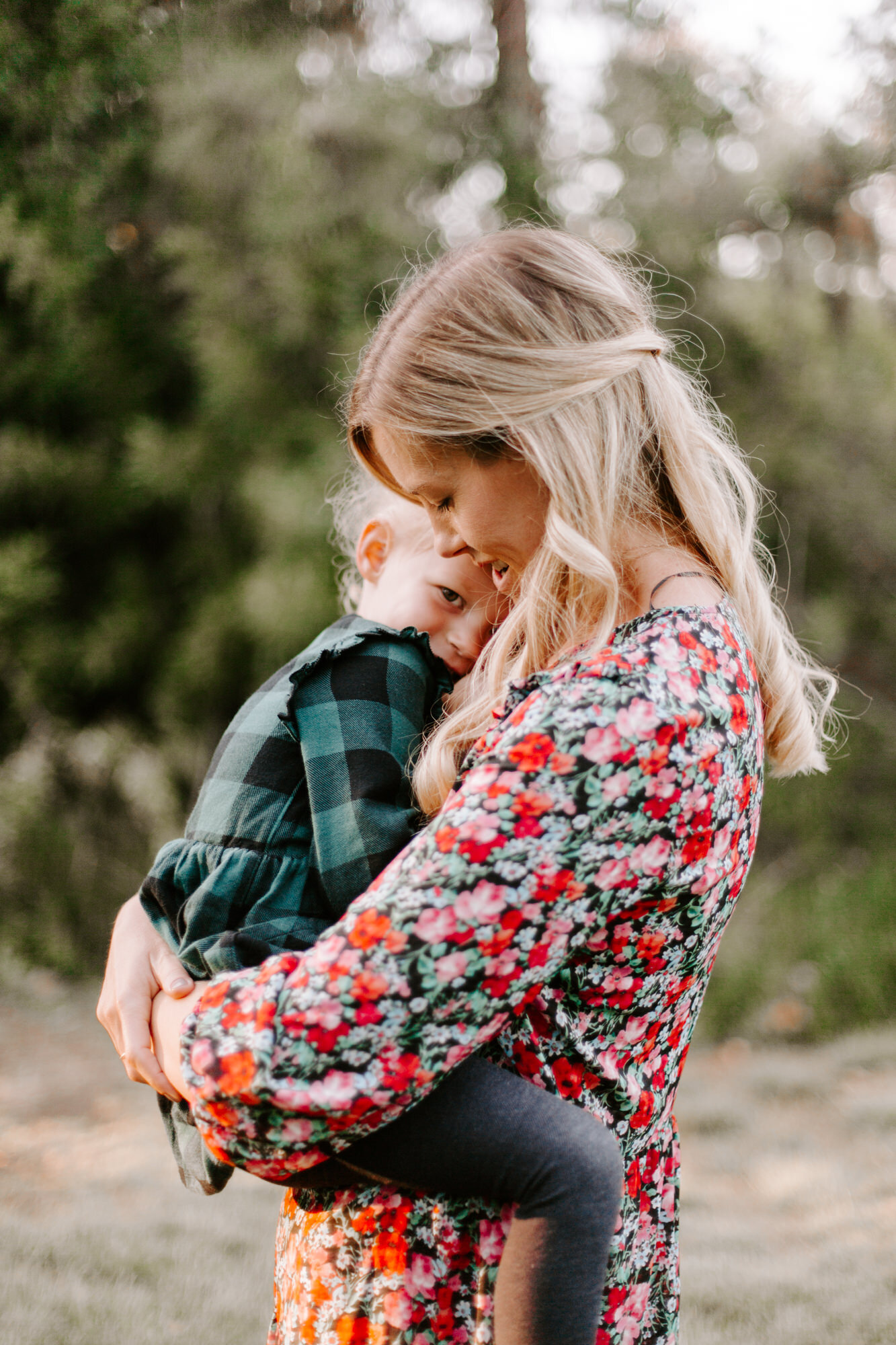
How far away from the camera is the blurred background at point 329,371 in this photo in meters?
3.58

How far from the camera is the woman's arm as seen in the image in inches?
28.1

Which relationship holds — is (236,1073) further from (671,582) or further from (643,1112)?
(671,582)

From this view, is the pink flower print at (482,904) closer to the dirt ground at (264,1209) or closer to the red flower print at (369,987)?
the red flower print at (369,987)

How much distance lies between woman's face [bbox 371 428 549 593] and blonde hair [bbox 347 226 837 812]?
2cm

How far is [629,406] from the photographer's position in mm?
921

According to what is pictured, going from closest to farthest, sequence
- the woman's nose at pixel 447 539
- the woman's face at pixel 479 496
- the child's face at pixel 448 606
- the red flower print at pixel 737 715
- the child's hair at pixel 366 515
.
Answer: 1. the red flower print at pixel 737 715
2. the woman's face at pixel 479 496
3. the woman's nose at pixel 447 539
4. the child's face at pixel 448 606
5. the child's hair at pixel 366 515

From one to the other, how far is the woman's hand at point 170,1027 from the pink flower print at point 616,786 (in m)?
0.42

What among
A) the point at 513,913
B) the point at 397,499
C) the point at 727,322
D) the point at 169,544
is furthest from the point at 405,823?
the point at 169,544

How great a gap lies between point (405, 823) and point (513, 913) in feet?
0.98

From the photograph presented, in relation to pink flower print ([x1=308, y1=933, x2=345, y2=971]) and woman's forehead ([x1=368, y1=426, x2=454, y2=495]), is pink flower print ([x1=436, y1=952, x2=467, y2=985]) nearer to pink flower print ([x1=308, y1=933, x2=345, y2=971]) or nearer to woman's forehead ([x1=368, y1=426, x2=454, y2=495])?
pink flower print ([x1=308, y1=933, x2=345, y2=971])

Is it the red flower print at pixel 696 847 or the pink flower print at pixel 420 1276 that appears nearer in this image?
the red flower print at pixel 696 847

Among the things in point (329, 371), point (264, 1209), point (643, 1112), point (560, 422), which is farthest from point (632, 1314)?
point (329, 371)

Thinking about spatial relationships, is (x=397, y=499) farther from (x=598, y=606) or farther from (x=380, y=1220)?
(x=380, y=1220)

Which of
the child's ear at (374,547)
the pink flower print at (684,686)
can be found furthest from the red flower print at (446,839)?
the child's ear at (374,547)
